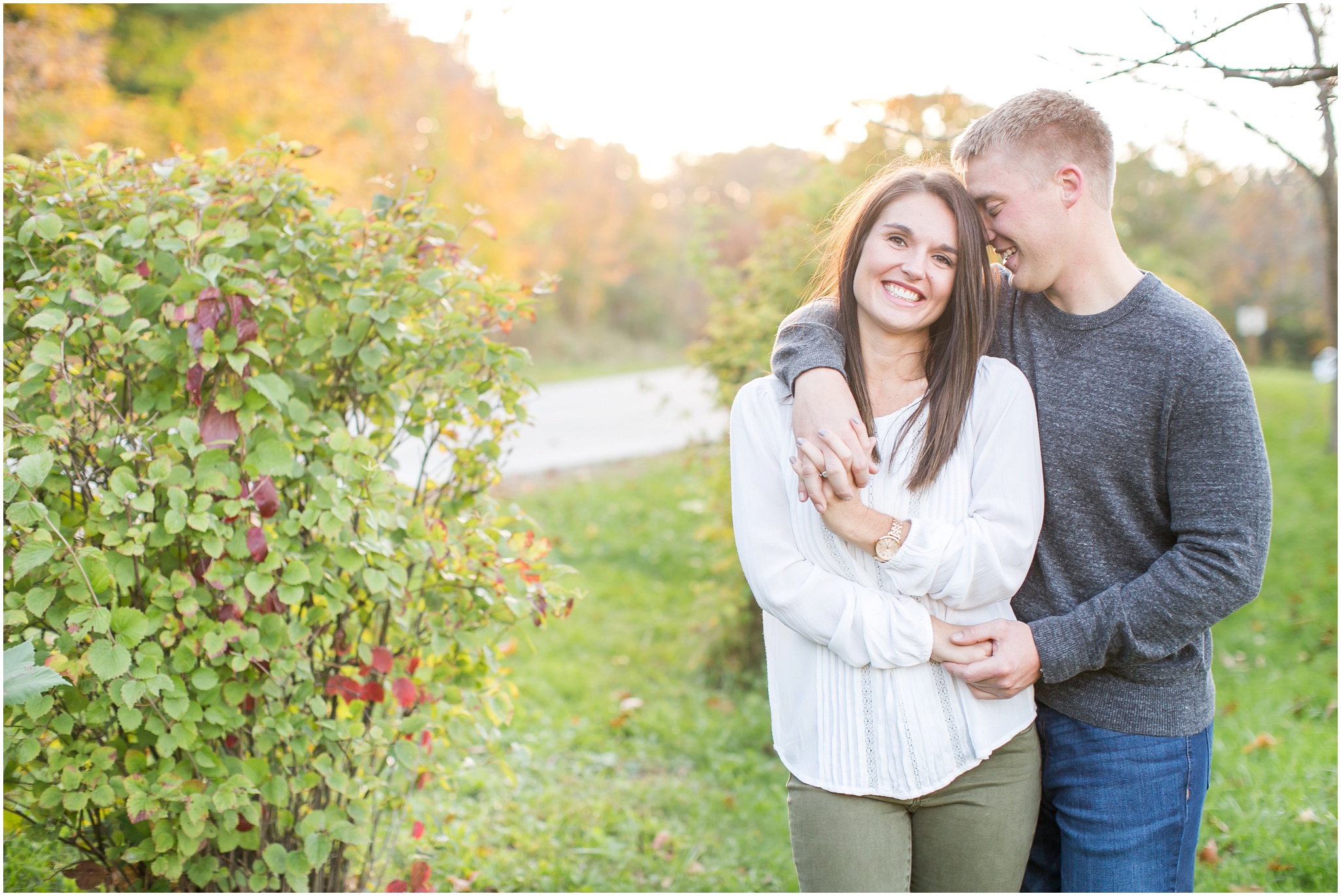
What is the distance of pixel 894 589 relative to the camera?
190 centimetres

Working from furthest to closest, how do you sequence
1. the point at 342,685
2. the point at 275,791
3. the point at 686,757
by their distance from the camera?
1. the point at 686,757
2. the point at 342,685
3. the point at 275,791

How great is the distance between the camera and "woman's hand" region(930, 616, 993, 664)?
6.07 feet

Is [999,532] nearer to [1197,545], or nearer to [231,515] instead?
[1197,545]

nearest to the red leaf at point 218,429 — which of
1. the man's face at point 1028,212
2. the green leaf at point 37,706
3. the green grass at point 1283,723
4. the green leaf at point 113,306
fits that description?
the green leaf at point 113,306

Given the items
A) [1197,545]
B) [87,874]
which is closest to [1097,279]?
[1197,545]

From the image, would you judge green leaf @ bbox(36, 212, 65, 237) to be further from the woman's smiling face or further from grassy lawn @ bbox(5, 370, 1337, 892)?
the woman's smiling face

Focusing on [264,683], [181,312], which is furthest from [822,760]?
[181,312]

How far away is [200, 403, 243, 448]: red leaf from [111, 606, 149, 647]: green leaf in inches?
14.8

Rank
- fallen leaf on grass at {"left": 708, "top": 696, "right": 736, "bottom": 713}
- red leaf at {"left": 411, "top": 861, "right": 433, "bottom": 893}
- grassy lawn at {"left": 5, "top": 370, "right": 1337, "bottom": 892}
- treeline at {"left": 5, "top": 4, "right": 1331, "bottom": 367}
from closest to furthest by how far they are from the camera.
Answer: red leaf at {"left": 411, "top": 861, "right": 433, "bottom": 893} → grassy lawn at {"left": 5, "top": 370, "right": 1337, "bottom": 892} → fallen leaf on grass at {"left": 708, "top": 696, "right": 736, "bottom": 713} → treeline at {"left": 5, "top": 4, "right": 1331, "bottom": 367}

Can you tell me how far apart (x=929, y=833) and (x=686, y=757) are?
95.5 inches

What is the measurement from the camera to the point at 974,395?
196 centimetres

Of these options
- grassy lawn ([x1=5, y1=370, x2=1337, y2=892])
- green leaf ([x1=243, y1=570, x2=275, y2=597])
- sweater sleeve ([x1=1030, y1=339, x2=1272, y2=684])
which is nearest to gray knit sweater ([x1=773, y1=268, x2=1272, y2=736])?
sweater sleeve ([x1=1030, y1=339, x2=1272, y2=684])

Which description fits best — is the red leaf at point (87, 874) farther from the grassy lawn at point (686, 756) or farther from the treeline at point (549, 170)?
the treeline at point (549, 170)

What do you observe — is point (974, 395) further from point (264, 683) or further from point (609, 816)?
point (609, 816)
